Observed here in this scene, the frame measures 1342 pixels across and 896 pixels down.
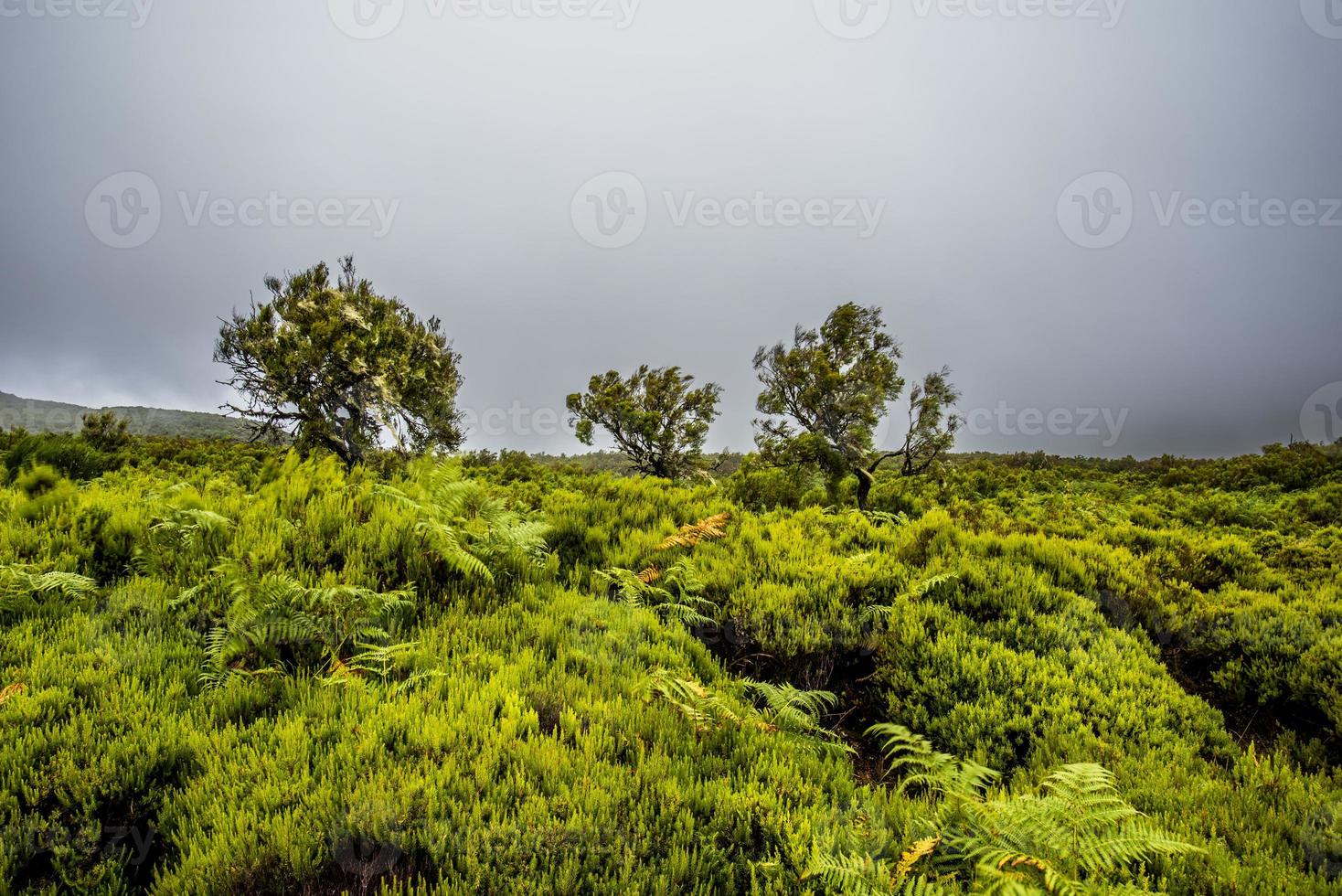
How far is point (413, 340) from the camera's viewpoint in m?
21.7

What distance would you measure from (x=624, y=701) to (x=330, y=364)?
65.5 ft

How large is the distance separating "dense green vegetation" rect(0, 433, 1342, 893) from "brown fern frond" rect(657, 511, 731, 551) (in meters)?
0.06

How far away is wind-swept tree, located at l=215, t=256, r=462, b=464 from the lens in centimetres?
1858

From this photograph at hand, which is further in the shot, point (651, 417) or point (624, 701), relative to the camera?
point (651, 417)

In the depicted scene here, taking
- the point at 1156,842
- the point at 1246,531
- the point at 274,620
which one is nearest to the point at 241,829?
the point at 274,620

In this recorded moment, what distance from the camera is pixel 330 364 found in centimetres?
1895

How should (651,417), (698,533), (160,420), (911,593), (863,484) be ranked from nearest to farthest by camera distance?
1. (911,593)
2. (698,533)
3. (863,484)
4. (651,417)
5. (160,420)

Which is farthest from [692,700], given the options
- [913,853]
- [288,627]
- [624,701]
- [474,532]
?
[474,532]

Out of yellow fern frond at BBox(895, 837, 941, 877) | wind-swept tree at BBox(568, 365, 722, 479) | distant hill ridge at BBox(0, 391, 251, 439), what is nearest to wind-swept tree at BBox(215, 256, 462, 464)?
wind-swept tree at BBox(568, 365, 722, 479)

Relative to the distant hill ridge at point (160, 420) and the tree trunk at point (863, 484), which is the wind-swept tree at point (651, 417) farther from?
the distant hill ridge at point (160, 420)

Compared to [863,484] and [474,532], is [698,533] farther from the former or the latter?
[863,484]

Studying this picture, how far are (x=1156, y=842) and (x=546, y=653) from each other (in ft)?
12.6

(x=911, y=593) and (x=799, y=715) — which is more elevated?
(x=911, y=593)

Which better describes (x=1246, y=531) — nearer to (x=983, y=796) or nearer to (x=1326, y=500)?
(x=1326, y=500)
